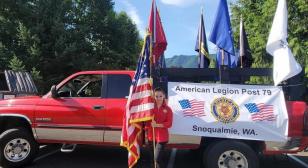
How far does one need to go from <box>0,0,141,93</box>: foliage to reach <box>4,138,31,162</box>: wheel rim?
22.3m

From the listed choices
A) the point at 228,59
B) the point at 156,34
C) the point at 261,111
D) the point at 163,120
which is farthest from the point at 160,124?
the point at 228,59

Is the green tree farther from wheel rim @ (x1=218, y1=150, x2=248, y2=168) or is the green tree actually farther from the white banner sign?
wheel rim @ (x1=218, y1=150, x2=248, y2=168)

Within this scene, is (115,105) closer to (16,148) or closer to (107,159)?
(107,159)

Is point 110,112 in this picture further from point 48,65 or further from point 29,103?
point 48,65

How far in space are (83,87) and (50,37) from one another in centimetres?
2458

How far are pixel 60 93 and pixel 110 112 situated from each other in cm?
Result: 112

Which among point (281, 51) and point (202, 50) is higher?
point (202, 50)

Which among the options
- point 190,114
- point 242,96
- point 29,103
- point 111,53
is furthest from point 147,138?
point 111,53

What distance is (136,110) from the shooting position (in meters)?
7.79

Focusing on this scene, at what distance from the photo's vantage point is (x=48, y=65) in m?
32.5

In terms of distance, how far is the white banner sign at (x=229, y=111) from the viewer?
7.68 meters

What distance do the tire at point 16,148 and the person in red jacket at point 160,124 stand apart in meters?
2.68

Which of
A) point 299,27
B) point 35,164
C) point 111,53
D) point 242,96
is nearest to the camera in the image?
point 242,96

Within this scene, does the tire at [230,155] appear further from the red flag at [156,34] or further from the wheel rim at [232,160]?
the red flag at [156,34]
